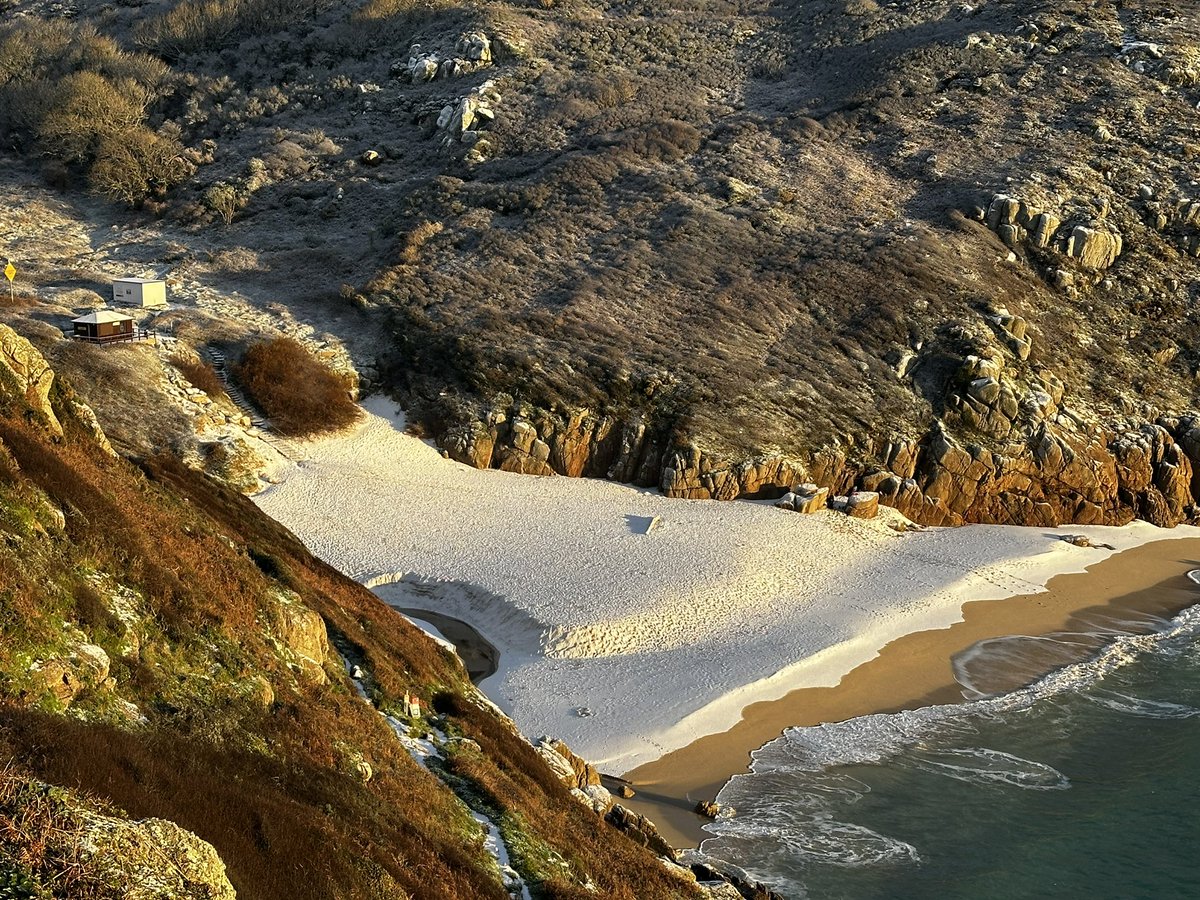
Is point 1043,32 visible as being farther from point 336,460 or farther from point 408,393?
point 336,460

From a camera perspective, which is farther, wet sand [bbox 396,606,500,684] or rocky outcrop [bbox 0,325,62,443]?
wet sand [bbox 396,606,500,684]

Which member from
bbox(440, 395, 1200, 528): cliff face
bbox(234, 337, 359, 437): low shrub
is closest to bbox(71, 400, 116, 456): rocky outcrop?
bbox(234, 337, 359, 437): low shrub

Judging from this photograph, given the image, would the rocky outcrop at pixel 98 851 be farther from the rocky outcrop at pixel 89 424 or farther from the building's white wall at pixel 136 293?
the building's white wall at pixel 136 293

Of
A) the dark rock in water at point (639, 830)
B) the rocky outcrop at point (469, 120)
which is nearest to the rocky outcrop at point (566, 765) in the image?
the dark rock in water at point (639, 830)

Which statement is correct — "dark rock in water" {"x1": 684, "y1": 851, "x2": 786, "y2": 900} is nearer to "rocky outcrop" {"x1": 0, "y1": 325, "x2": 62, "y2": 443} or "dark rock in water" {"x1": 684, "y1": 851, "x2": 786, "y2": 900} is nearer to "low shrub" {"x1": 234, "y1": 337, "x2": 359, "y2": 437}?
"rocky outcrop" {"x1": 0, "y1": 325, "x2": 62, "y2": 443}

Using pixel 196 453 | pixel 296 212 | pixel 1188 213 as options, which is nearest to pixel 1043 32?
pixel 1188 213

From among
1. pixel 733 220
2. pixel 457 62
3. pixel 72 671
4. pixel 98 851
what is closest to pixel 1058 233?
pixel 733 220

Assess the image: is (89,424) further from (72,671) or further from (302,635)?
(72,671)
